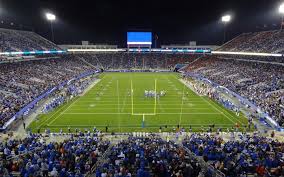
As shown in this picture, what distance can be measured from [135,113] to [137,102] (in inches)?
195

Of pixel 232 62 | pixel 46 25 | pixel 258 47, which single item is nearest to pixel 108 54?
pixel 46 25

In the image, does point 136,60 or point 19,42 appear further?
point 136,60

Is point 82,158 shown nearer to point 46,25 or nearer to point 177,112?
point 177,112

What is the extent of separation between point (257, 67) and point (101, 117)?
1271 inches

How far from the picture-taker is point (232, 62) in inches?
2371

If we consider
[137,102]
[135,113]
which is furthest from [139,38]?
[135,113]

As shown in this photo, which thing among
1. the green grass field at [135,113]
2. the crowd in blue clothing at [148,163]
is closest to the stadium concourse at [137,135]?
the crowd in blue clothing at [148,163]

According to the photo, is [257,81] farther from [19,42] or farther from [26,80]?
[19,42]

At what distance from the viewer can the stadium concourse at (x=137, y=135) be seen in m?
12.1

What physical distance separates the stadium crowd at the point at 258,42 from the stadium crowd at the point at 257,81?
10.5ft

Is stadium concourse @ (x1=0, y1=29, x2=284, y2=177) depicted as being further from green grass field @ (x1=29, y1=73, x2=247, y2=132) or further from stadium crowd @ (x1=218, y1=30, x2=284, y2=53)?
green grass field @ (x1=29, y1=73, x2=247, y2=132)

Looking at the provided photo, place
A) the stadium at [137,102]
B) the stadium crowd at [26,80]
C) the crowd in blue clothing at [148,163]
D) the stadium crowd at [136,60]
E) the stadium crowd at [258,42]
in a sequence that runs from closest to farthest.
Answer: the crowd in blue clothing at [148,163]
the stadium at [137,102]
the stadium crowd at [26,80]
the stadium crowd at [258,42]
the stadium crowd at [136,60]

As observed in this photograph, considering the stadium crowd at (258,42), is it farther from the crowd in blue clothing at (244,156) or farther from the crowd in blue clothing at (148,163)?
the crowd in blue clothing at (148,163)

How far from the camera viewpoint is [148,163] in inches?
495
